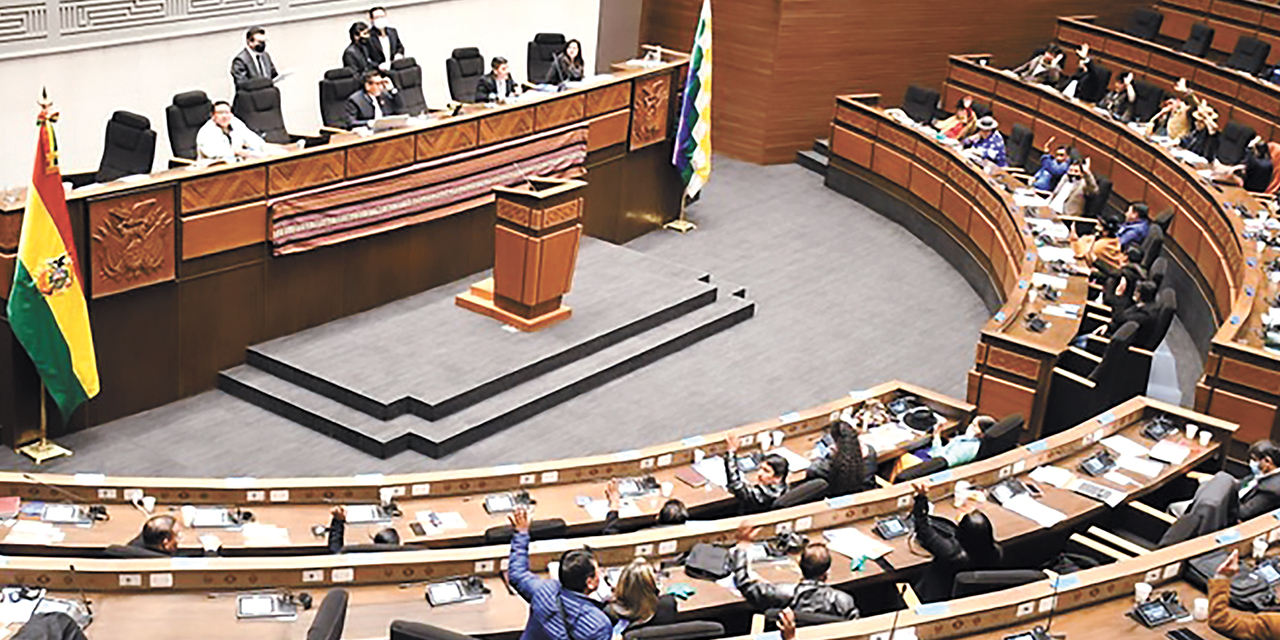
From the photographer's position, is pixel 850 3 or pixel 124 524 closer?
pixel 124 524

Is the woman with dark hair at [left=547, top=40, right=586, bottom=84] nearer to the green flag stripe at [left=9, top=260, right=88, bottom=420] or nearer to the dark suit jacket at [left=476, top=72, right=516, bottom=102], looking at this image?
the dark suit jacket at [left=476, top=72, right=516, bottom=102]

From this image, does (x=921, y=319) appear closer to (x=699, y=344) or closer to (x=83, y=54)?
(x=699, y=344)

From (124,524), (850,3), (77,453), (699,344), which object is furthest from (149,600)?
(850,3)

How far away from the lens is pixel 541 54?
45.0 feet

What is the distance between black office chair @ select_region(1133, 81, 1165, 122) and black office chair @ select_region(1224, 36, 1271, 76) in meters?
1.53

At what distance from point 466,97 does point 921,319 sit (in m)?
4.14

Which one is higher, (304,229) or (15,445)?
(304,229)

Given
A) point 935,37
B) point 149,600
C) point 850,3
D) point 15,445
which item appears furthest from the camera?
point 935,37

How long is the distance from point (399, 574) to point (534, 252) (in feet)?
14.0

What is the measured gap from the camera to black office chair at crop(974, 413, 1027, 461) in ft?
27.2

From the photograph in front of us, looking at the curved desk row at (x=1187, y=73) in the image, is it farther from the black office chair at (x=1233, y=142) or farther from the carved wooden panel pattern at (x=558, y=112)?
the carved wooden panel pattern at (x=558, y=112)

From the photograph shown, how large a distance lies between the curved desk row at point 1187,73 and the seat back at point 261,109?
909cm

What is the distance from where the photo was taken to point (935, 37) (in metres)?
17.0

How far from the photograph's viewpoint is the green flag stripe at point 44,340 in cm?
837
